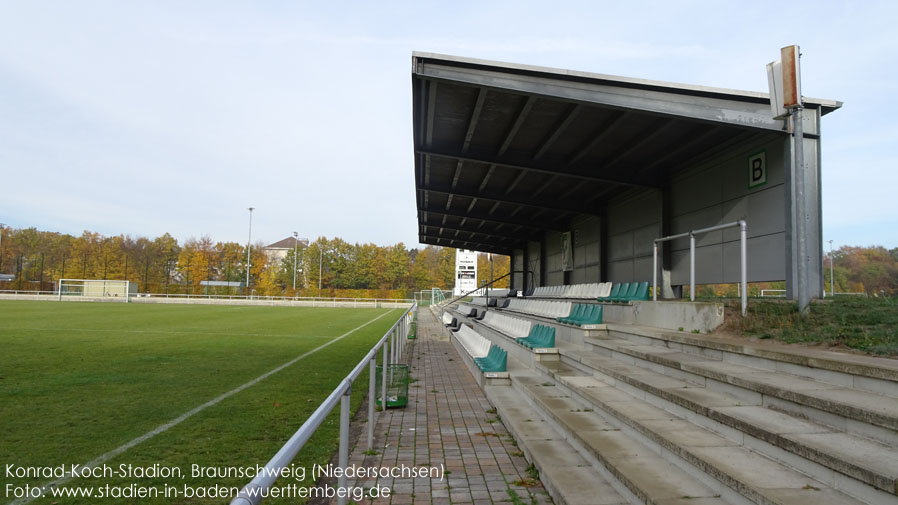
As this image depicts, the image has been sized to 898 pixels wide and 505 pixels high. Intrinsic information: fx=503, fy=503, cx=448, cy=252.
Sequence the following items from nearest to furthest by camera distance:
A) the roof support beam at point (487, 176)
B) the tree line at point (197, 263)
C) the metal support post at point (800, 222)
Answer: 1. the metal support post at point (800, 222)
2. the roof support beam at point (487, 176)
3. the tree line at point (197, 263)

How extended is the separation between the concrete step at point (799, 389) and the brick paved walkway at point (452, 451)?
5.75ft

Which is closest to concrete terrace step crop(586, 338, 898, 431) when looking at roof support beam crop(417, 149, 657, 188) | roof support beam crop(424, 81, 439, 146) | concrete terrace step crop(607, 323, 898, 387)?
concrete terrace step crop(607, 323, 898, 387)

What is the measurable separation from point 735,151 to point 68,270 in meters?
88.3

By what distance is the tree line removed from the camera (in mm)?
72250

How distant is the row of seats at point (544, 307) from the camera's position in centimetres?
1071

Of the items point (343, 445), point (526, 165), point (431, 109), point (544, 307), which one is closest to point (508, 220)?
point (526, 165)

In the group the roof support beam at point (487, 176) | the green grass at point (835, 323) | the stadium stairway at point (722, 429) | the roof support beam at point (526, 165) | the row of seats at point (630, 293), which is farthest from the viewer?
the roof support beam at point (487, 176)

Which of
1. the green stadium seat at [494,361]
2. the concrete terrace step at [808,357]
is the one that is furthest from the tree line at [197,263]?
the concrete terrace step at [808,357]

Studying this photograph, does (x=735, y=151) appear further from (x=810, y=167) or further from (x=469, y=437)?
(x=469, y=437)

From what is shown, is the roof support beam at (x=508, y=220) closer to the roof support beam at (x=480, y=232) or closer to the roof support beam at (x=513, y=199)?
the roof support beam at (x=513, y=199)

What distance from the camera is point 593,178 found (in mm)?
12922

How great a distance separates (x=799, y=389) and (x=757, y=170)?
740 cm

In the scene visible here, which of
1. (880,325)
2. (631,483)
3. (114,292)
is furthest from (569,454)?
(114,292)

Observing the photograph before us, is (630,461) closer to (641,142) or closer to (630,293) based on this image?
(630,293)
